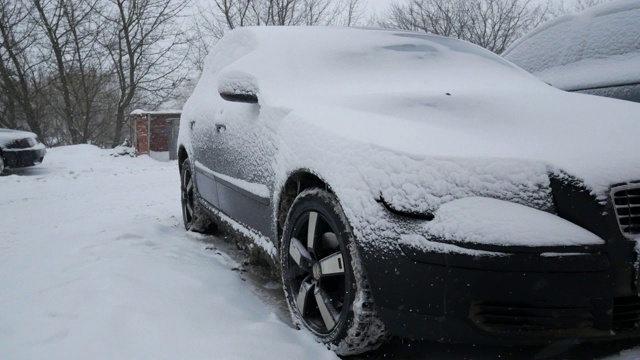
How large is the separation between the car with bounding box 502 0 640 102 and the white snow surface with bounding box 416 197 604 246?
2443mm

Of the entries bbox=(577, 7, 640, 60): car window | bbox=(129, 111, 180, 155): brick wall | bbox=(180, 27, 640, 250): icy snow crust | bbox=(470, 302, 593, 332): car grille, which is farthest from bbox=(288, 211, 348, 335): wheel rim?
bbox=(129, 111, 180, 155): brick wall

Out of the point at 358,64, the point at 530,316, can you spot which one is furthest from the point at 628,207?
the point at 358,64

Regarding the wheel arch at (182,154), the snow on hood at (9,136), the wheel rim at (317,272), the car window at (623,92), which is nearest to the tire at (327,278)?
the wheel rim at (317,272)

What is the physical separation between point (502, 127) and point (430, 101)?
1.43 ft

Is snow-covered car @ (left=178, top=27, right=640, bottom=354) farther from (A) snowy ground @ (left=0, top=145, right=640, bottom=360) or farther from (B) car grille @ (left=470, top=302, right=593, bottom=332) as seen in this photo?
(A) snowy ground @ (left=0, top=145, right=640, bottom=360)

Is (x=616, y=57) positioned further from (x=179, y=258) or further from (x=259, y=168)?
(x=179, y=258)

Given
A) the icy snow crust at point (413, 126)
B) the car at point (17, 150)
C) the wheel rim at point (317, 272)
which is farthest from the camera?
A: the car at point (17, 150)

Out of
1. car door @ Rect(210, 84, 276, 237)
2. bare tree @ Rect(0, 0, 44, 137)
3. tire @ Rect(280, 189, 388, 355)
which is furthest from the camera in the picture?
bare tree @ Rect(0, 0, 44, 137)

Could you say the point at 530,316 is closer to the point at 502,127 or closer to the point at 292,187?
the point at 502,127

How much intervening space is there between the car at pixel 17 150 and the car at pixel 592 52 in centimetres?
1010

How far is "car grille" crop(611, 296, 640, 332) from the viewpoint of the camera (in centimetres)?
145

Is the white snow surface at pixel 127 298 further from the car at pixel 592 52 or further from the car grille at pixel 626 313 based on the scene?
the car at pixel 592 52

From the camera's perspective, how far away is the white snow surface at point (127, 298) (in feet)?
6.38

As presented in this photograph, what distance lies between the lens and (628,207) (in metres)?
1.46
